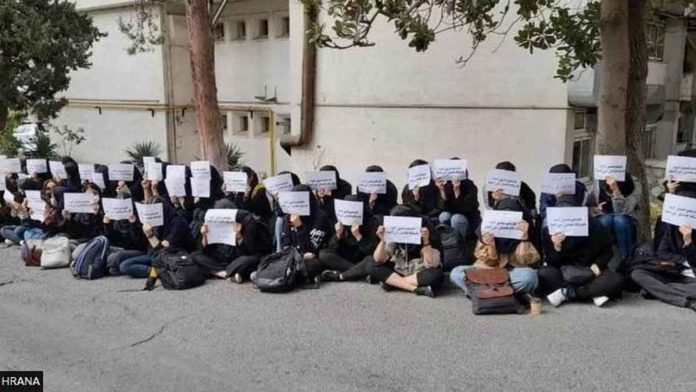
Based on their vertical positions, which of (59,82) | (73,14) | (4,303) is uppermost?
(73,14)

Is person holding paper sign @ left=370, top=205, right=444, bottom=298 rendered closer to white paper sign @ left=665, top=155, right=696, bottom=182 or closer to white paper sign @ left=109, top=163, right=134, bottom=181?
white paper sign @ left=665, top=155, right=696, bottom=182

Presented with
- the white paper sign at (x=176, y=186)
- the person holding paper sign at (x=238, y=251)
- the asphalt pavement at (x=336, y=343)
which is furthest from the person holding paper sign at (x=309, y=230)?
the white paper sign at (x=176, y=186)

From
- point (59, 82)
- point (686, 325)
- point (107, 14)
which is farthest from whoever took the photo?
point (107, 14)

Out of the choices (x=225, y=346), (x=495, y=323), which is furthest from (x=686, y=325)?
(x=225, y=346)

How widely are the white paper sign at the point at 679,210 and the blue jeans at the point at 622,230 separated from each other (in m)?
0.64

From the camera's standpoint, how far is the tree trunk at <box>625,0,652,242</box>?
7.86 meters

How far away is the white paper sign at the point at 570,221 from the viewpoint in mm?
6312

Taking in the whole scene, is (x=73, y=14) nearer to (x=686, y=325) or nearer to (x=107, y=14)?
(x=107, y=14)

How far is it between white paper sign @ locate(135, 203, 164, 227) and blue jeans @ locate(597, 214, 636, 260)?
496cm

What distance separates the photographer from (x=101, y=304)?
707 centimetres

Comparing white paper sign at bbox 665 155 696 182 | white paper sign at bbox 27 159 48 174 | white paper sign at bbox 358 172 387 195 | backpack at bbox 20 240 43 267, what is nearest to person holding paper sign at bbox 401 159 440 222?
white paper sign at bbox 358 172 387 195

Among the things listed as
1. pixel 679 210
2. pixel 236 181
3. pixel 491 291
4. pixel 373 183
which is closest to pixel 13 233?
pixel 236 181

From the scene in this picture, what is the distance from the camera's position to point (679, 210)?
624 centimetres

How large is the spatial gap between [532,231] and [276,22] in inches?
422
